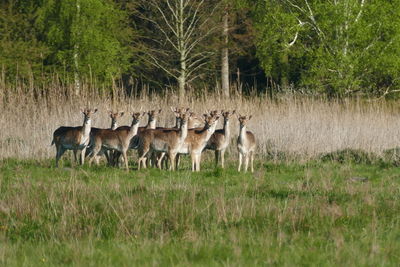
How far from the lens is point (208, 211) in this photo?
34.6 feet

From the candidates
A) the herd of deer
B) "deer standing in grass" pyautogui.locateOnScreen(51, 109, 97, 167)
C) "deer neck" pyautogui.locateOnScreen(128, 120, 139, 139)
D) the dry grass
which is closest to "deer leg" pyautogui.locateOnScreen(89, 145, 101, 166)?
the herd of deer

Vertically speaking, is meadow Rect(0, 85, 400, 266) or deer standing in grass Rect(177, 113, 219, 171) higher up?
deer standing in grass Rect(177, 113, 219, 171)

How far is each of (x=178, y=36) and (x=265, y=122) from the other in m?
15.4

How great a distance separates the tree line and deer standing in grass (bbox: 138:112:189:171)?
15.3 meters

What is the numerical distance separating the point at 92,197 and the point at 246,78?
39579 millimetres

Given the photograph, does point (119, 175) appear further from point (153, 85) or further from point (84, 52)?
point (153, 85)

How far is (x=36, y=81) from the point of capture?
3594 centimetres

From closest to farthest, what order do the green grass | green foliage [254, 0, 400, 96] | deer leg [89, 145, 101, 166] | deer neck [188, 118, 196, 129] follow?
1. the green grass
2. deer leg [89, 145, 101, 166]
3. deer neck [188, 118, 196, 129]
4. green foliage [254, 0, 400, 96]

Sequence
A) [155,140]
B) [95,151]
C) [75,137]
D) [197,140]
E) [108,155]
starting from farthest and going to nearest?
[108,155]
[95,151]
[75,137]
[197,140]
[155,140]

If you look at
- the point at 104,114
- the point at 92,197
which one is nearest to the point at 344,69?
the point at 104,114

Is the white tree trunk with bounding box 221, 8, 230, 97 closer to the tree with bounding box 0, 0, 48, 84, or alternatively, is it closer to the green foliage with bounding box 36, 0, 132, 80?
the green foliage with bounding box 36, 0, 132, 80

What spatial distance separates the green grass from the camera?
8508mm

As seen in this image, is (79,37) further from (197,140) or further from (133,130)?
(197,140)

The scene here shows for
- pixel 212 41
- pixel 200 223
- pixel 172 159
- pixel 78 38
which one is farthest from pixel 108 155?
pixel 212 41
